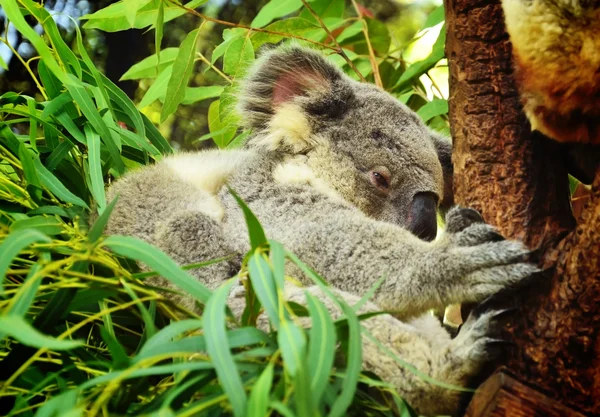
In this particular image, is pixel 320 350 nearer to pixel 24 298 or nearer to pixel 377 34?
pixel 24 298

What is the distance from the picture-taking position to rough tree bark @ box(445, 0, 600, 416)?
1.18 metres

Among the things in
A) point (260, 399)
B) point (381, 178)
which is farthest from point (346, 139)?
point (260, 399)

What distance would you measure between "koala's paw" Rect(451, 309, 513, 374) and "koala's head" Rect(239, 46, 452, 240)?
615 mm

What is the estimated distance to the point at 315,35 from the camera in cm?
268

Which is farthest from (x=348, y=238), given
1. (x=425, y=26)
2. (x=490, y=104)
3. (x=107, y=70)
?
(x=107, y=70)

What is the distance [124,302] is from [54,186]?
0.50 m

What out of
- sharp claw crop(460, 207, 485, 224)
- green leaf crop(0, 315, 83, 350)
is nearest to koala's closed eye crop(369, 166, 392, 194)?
sharp claw crop(460, 207, 485, 224)

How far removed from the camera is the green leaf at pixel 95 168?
1.63 meters

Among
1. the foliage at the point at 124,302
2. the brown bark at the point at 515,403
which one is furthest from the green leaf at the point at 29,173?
the brown bark at the point at 515,403

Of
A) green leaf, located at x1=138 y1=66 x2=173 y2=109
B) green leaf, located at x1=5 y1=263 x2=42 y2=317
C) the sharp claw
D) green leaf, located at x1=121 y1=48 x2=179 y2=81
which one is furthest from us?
green leaf, located at x1=121 y1=48 x2=179 y2=81

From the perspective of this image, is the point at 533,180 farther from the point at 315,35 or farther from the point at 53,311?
the point at 315,35

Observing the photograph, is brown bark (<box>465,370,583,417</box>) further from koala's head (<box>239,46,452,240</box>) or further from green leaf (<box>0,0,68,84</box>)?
green leaf (<box>0,0,68,84</box>)

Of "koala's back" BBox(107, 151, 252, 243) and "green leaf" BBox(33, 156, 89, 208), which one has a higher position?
"green leaf" BBox(33, 156, 89, 208)

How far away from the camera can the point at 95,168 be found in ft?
5.52
